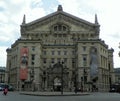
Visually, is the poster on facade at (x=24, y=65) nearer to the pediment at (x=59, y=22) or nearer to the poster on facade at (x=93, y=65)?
the pediment at (x=59, y=22)

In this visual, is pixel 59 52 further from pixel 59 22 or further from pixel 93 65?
pixel 93 65

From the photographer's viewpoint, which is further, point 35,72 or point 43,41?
point 43,41

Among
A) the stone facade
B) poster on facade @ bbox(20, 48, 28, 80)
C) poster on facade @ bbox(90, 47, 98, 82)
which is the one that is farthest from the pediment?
poster on facade @ bbox(90, 47, 98, 82)

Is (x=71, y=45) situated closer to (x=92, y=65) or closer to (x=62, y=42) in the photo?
(x=62, y=42)

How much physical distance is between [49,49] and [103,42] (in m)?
22.0

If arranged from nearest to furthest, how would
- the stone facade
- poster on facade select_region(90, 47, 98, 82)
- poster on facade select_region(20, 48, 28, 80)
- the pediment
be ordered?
poster on facade select_region(90, 47, 98, 82), poster on facade select_region(20, 48, 28, 80), the stone facade, the pediment

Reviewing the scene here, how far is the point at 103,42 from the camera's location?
118500 millimetres

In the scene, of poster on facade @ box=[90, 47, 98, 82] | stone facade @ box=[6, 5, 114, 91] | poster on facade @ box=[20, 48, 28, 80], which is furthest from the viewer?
stone facade @ box=[6, 5, 114, 91]

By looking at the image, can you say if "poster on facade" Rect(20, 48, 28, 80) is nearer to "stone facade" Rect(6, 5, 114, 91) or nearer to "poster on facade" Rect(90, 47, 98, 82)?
"stone facade" Rect(6, 5, 114, 91)

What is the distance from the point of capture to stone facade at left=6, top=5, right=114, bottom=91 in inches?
4323

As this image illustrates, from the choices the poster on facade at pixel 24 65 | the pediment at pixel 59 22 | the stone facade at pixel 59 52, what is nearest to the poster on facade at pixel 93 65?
the stone facade at pixel 59 52

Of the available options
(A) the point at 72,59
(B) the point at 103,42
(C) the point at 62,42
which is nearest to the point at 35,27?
(C) the point at 62,42

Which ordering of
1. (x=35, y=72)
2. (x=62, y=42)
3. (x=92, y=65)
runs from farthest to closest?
(x=62, y=42), (x=35, y=72), (x=92, y=65)

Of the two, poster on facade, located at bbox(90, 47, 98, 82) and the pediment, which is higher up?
the pediment
